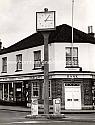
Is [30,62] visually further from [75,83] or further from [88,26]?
[88,26]

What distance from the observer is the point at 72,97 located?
108 feet

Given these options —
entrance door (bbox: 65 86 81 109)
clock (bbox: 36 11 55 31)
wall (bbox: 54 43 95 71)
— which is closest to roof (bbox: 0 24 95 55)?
wall (bbox: 54 43 95 71)

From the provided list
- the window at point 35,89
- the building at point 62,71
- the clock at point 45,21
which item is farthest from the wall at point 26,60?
the clock at point 45,21

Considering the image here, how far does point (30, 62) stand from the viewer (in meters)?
36.4

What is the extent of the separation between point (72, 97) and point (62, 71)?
2771mm

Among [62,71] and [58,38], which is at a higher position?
[58,38]

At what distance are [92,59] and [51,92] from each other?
216 inches

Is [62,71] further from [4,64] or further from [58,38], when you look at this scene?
[4,64]

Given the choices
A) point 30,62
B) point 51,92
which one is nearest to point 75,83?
point 51,92

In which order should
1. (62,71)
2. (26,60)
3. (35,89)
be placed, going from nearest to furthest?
1. (62,71)
2. (35,89)
3. (26,60)

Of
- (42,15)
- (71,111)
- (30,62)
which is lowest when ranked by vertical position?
(71,111)

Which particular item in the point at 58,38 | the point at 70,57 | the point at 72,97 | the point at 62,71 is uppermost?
the point at 58,38

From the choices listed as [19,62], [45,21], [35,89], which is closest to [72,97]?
[35,89]

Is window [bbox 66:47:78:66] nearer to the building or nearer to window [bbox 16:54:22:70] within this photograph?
the building
